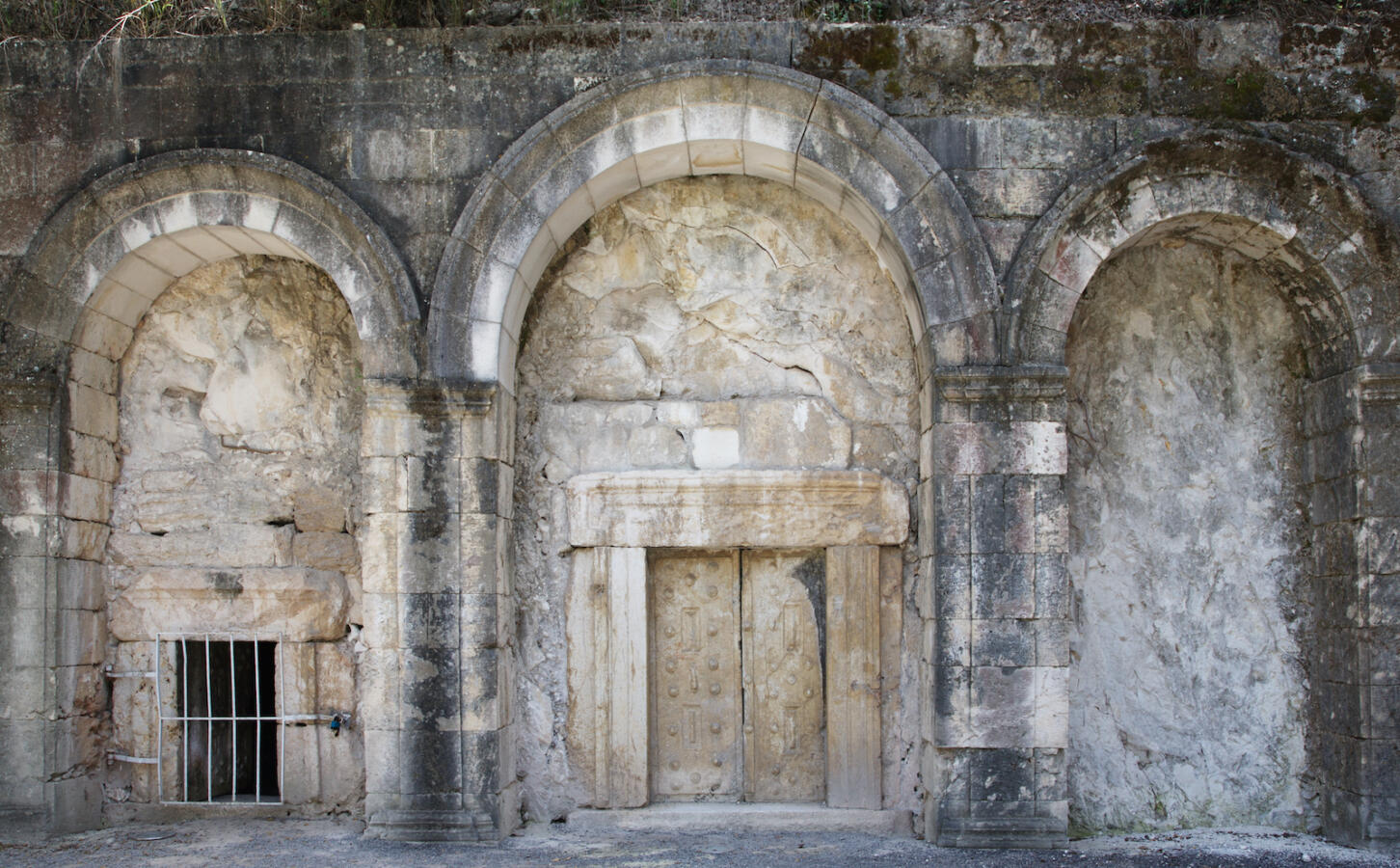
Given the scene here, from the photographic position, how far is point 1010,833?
470cm

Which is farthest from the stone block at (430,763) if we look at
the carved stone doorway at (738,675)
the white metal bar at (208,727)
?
the white metal bar at (208,727)

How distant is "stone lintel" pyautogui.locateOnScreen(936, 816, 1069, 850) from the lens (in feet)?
15.4

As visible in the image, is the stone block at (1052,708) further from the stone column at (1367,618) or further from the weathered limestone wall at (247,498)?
the weathered limestone wall at (247,498)

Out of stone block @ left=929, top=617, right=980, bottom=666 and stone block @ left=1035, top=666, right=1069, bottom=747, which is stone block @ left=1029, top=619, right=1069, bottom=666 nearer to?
stone block @ left=1035, top=666, right=1069, bottom=747

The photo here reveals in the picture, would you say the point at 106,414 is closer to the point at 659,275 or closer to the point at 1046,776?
the point at 659,275

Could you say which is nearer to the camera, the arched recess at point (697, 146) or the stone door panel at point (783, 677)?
the arched recess at point (697, 146)

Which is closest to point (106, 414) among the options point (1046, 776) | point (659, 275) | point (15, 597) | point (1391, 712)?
point (15, 597)

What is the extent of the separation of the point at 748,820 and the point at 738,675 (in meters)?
0.69

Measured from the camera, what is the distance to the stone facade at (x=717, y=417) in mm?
4852

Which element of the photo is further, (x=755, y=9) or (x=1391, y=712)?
(x=755, y=9)

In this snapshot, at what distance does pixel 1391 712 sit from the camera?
4781mm

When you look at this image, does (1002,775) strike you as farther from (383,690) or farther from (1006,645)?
(383,690)

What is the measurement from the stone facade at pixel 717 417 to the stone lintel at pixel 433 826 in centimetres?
3

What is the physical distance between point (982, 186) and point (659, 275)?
166 centimetres
